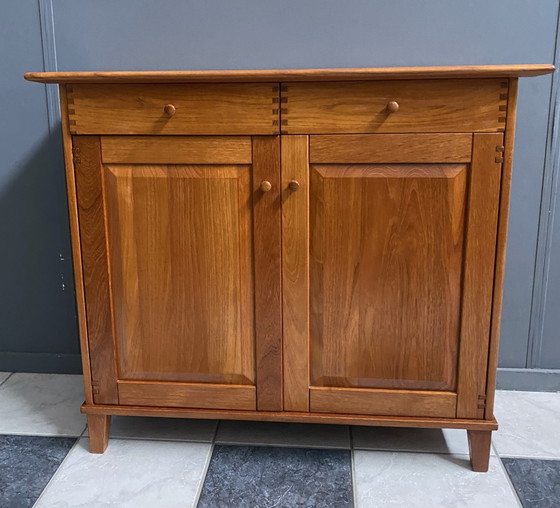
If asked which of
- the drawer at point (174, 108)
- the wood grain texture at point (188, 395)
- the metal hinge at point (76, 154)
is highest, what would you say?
the drawer at point (174, 108)

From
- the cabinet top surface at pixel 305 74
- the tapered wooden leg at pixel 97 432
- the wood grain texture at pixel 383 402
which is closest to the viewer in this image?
the cabinet top surface at pixel 305 74

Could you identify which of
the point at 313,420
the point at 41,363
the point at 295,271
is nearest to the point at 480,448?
the point at 313,420

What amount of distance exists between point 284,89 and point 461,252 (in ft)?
1.89

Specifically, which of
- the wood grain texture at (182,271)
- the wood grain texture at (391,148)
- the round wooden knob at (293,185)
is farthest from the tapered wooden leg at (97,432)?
the wood grain texture at (391,148)

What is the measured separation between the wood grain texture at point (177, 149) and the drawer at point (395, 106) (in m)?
0.13

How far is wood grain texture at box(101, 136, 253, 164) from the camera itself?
52.6 inches

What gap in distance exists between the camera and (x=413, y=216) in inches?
52.6

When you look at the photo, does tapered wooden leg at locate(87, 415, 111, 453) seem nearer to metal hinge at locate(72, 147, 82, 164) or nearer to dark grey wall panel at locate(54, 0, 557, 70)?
metal hinge at locate(72, 147, 82, 164)

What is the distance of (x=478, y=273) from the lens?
→ 1.35 meters

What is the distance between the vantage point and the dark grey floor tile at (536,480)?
4.36 feet

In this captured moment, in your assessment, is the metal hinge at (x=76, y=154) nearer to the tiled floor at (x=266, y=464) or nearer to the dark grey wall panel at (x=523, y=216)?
the tiled floor at (x=266, y=464)

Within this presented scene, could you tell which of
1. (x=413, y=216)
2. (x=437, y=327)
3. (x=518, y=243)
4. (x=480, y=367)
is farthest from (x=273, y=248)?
Answer: (x=518, y=243)

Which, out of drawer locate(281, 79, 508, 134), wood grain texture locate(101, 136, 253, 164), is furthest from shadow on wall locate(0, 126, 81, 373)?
drawer locate(281, 79, 508, 134)

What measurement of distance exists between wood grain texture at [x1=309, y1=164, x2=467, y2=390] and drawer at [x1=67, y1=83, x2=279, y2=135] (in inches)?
7.9
